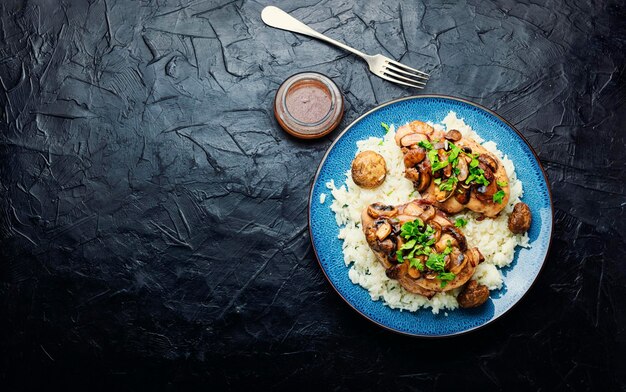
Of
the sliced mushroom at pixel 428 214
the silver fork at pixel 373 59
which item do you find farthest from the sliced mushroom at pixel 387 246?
the silver fork at pixel 373 59

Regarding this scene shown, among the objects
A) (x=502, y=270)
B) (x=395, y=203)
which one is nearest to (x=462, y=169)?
(x=395, y=203)

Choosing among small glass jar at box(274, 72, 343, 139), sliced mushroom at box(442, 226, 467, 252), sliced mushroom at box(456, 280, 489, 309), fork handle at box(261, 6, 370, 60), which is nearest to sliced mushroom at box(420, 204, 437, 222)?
sliced mushroom at box(442, 226, 467, 252)

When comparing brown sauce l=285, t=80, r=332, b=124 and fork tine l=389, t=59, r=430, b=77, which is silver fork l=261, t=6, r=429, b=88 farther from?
brown sauce l=285, t=80, r=332, b=124

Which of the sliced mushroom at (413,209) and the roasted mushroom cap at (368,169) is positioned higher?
the roasted mushroom cap at (368,169)

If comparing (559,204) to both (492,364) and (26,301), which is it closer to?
(492,364)

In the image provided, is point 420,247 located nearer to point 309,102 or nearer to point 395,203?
point 395,203

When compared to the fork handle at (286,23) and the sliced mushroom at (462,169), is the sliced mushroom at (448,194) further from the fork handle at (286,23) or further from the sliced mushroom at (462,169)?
the fork handle at (286,23)
